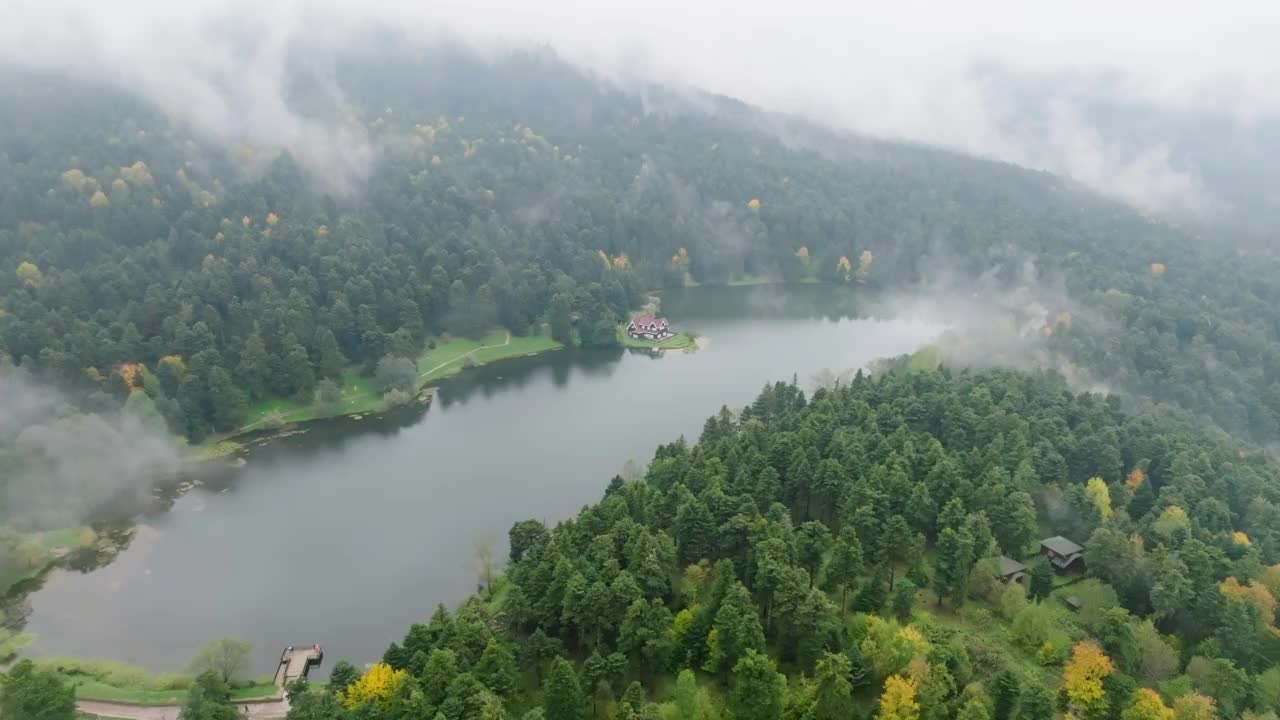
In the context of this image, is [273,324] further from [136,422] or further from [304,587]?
[304,587]

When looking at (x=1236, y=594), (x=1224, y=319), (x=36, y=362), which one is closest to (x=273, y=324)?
(x=36, y=362)

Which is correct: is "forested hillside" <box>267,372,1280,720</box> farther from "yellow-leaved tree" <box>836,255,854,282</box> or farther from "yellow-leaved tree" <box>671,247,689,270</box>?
"yellow-leaved tree" <box>836,255,854,282</box>

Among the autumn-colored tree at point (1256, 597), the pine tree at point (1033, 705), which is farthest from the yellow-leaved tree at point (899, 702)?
the autumn-colored tree at point (1256, 597)

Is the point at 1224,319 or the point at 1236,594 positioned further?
the point at 1224,319

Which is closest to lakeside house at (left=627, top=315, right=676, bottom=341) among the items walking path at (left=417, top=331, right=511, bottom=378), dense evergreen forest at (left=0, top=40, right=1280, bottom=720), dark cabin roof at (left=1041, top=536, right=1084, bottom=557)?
dense evergreen forest at (left=0, top=40, right=1280, bottom=720)

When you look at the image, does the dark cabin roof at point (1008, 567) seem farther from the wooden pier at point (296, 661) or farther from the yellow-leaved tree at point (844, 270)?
Result: the yellow-leaved tree at point (844, 270)
